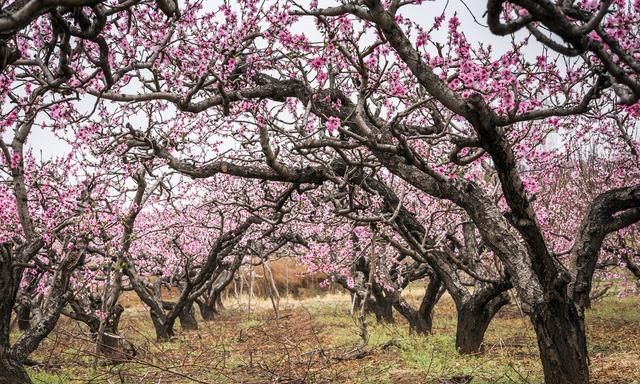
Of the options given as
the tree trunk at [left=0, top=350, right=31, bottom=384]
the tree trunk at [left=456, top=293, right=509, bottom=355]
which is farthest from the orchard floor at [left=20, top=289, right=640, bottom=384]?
the tree trunk at [left=0, top=350, right=31, bottom=384]

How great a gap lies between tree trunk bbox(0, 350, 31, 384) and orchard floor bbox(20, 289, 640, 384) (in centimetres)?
49

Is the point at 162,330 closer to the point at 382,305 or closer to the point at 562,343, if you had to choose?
the point at 382,305

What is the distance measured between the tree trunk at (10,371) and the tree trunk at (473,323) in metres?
7.23

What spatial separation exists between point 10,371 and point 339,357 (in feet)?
16.6

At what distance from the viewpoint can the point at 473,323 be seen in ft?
33.2

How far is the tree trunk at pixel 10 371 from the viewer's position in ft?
22.8

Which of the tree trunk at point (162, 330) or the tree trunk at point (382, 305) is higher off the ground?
the tree trunk at point (382, 305)

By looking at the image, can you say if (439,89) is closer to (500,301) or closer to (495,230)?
(495,230)

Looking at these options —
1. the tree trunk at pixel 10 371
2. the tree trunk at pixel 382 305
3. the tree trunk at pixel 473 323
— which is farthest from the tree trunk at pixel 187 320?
the tree trunk at pixel 10 371

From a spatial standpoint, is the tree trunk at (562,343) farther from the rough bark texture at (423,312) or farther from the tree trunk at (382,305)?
the tree trunk at (382,305)

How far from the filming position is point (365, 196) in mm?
11961

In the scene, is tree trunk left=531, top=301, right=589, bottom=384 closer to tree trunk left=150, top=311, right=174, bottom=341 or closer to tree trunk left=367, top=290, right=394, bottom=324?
tree trunk left=367, top=290, right=394, bottom=324

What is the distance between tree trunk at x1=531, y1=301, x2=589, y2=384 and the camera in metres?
5.98

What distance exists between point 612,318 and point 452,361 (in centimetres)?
1051
